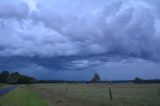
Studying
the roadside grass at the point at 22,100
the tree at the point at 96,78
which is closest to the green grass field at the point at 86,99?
the roadside grass at the point at 22,100

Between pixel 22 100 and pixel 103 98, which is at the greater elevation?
pixel 103 98

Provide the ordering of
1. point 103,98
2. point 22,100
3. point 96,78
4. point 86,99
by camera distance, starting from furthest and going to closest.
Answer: point 96,78 < point 22,100 < point 103,98 < point 86,99

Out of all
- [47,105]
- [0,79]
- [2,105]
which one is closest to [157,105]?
[47,105]

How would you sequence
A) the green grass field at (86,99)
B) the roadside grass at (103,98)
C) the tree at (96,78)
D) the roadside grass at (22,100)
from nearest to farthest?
the roadside grass at (103,98), the green grass field at (86,99), the roadside grass at (22,100), the tree at (96,78)

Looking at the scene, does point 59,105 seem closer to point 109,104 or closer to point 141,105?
point 109,104

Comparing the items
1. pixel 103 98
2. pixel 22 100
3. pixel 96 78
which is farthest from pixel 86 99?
pixel 96 78

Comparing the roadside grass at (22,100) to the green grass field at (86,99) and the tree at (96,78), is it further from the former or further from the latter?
the tree at (96,78)

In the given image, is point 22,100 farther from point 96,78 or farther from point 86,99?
point 96,78

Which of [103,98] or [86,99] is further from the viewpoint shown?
[103,98]

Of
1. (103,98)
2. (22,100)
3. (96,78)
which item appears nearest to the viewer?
(103,98)

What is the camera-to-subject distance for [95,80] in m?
195

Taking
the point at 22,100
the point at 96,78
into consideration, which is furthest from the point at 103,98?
the point at 96,78

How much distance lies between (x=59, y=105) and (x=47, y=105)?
1.32 m

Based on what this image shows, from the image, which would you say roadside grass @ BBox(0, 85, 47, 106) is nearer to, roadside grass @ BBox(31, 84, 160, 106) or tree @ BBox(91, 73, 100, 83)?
roadside grass @ BBox(31, 84, 160, 106)
